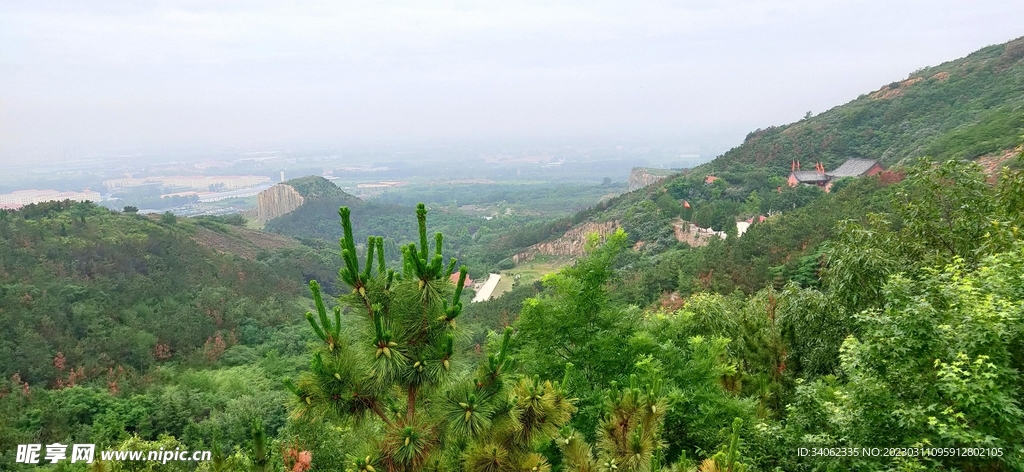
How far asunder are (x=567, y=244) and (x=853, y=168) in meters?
20.1

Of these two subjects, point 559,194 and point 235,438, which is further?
point 559,194

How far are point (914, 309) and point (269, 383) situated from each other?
19.6m

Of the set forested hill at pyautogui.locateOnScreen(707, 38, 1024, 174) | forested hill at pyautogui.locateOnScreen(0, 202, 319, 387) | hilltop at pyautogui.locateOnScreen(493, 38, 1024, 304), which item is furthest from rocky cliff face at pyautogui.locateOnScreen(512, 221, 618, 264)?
forested hill at pyautogui.locateOnScreen(0, 202, 319, 387)

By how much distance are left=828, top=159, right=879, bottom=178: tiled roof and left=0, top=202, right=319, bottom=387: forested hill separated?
35.5m

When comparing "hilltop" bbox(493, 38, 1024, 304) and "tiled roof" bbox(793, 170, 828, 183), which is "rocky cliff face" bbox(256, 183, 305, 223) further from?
"tiled roof" bbox(793, 170, 828, 183)

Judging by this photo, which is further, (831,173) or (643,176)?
(643,176)

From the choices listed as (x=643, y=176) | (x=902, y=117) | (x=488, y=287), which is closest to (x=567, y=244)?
(x=488, y=287)

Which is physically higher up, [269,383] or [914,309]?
[914,309]

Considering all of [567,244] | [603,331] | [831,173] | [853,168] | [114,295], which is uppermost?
[853,168]

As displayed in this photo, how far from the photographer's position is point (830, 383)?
5.79 m

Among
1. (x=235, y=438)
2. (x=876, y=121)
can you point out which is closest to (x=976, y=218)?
(x=235, y=438)

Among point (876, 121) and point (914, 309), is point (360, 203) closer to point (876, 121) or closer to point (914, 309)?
point (876, 121)

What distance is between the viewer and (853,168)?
34906mm

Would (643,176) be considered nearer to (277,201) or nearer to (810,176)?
(810,176)
